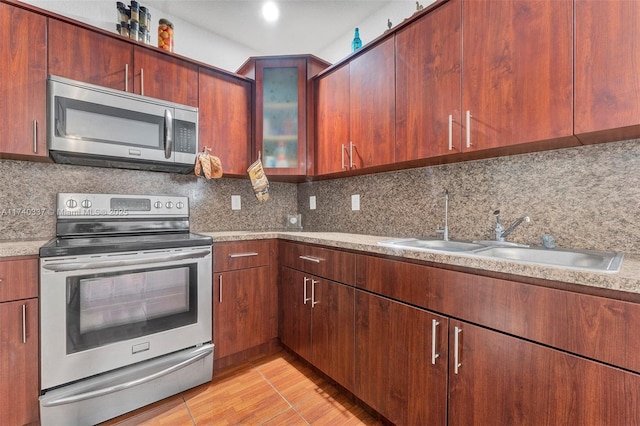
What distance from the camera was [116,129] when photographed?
67.2 inches

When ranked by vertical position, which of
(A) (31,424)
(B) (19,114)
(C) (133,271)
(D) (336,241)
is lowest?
(A) (31,424)

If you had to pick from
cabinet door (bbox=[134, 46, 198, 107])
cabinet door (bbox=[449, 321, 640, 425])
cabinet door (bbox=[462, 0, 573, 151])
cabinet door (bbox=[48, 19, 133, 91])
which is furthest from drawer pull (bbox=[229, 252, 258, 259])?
cabinet door (bbox=[462, 0, 573, 151])

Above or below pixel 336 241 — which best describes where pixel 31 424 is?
below

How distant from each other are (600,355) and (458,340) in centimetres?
40

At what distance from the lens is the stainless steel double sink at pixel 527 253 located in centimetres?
109

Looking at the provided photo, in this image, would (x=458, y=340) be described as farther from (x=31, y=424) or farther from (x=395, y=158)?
(x=31, y=424)

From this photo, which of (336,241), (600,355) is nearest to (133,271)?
(336,241)

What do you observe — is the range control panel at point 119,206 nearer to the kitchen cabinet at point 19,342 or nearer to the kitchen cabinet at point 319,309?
the kitchen cabinet at point 19,342

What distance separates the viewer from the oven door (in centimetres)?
133

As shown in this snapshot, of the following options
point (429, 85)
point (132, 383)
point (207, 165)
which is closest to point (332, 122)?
point (429, 85)

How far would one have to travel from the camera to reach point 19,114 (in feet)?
4.88

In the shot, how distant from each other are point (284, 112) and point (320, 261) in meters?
1.28

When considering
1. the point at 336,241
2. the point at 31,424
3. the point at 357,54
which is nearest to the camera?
the point at 31,424

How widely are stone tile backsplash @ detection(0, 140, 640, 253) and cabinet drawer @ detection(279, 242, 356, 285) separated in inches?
22.5
